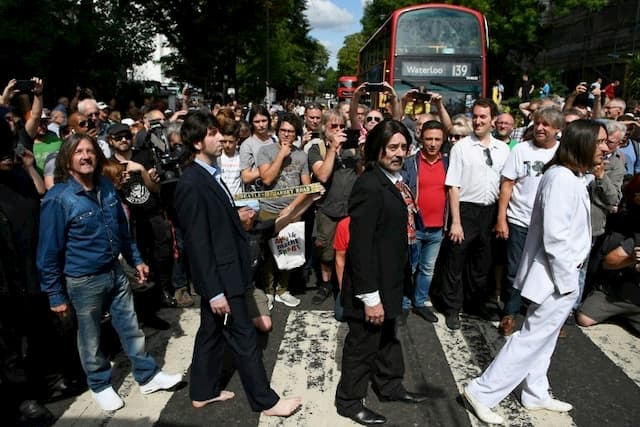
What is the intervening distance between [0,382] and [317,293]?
3172 millimetres

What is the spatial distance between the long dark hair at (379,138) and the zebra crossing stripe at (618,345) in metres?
2.80

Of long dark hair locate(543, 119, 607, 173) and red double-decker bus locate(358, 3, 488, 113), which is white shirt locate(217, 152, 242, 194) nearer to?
long dark hair locate(543, 119, 607, 173)

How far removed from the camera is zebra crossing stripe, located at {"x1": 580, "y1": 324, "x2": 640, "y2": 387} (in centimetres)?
430

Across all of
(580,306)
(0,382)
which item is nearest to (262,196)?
(0,382)

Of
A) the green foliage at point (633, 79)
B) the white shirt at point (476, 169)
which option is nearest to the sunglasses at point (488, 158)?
the white shirt at point (476, 169)

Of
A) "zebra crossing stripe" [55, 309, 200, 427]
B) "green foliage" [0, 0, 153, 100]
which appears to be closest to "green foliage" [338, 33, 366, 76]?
"green foliage" [0, 0, 153, 100]

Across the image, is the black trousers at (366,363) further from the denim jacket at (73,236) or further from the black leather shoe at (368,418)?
the denim jacket at (73,236)

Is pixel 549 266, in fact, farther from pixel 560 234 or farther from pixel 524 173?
pixel 524 173

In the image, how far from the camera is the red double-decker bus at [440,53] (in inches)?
508

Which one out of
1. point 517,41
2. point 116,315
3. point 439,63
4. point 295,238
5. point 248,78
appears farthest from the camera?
point 248,78

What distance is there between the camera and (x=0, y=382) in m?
3.63

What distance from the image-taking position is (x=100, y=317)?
11.7 feet

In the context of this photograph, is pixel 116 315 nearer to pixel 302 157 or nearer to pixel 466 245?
pixel 302 157

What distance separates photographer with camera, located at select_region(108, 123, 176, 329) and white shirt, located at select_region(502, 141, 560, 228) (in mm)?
3442
